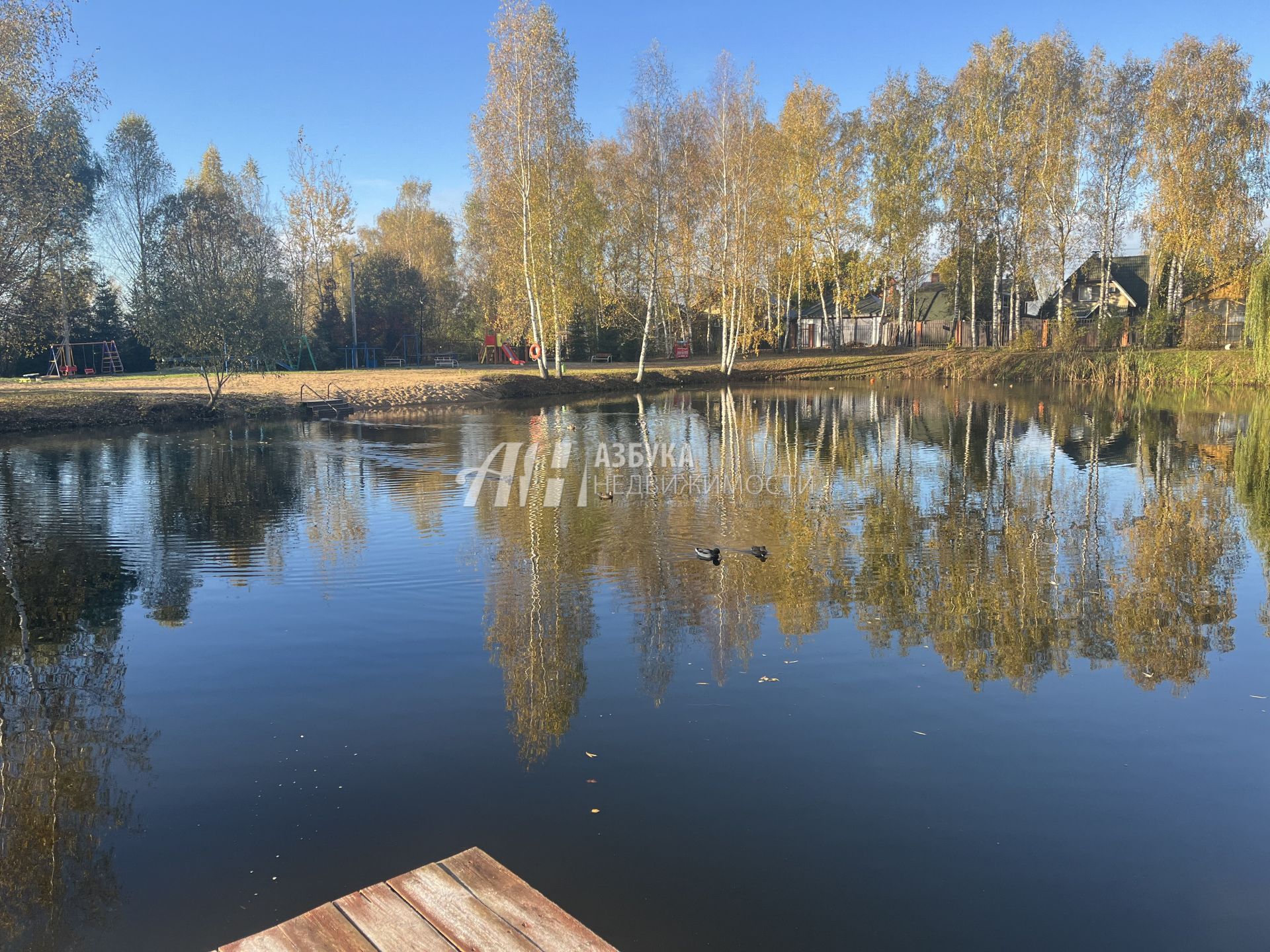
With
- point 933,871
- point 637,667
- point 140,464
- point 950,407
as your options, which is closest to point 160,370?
point 140,464

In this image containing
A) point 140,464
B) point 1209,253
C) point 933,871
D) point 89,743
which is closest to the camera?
point 933,871

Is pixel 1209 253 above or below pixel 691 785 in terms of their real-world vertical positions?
above

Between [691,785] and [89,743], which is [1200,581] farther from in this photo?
[89,743]

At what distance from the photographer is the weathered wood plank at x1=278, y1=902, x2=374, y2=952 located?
2.78m

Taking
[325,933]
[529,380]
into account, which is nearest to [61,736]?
[325,933]

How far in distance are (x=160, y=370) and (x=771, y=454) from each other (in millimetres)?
38313

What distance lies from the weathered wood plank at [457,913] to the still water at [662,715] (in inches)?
35.4

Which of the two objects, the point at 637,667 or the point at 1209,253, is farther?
the point at 1209,253

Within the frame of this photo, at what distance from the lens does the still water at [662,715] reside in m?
3.95

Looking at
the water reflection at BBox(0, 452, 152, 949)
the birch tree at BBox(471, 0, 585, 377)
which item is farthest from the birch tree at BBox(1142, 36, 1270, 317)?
the water reflection at BBox(0, 452, 152, 949)

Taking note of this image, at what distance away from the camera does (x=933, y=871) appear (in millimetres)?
4078

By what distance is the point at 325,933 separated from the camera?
2852 mm

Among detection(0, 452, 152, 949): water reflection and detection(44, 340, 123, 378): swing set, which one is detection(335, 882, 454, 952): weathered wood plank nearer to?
detection(0, 452, 152, 949): water reflection

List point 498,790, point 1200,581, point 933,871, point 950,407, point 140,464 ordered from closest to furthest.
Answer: point 933,871 → point 498,790 → point 1200,581 → point 140,464 → point 950,407
